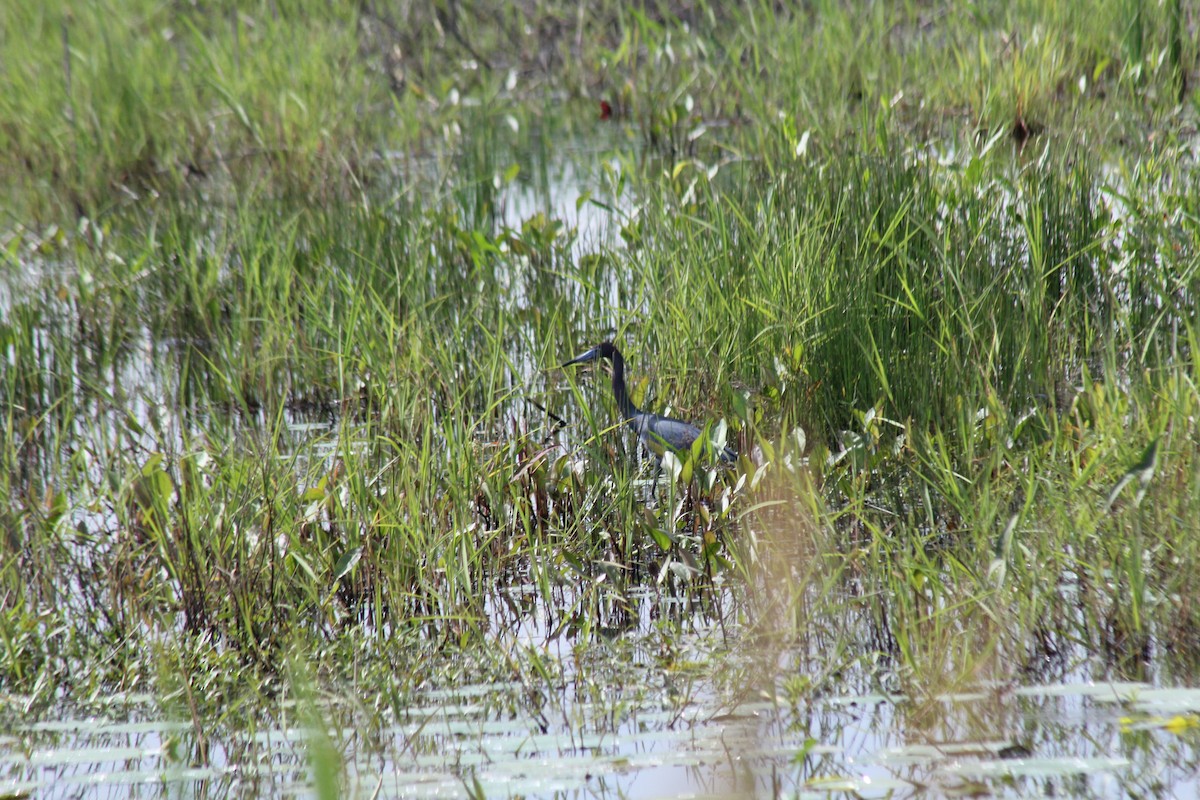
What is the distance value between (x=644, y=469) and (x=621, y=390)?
26cm

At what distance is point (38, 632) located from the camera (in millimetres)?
3123

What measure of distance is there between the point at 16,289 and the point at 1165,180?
476cm

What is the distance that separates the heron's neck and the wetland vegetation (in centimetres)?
10

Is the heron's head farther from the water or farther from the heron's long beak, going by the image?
the water

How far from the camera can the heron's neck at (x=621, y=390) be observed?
3.78 m

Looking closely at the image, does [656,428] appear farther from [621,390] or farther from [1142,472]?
[1142,472]

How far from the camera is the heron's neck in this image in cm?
378

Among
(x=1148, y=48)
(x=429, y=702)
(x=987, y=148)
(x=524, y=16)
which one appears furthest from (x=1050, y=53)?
(x=429, y=702)

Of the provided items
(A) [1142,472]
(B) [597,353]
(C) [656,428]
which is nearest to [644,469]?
(C) [656,428]

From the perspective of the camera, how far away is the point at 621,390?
3832mm

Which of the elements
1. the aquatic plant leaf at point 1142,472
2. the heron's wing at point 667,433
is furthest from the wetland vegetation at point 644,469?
the heron's wing at point 667,433

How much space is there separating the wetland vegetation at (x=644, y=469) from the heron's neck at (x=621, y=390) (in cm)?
10

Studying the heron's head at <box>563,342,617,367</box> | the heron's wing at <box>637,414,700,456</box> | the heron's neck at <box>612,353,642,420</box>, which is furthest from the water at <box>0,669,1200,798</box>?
the heron's head at <box>563,342,617,367</box>

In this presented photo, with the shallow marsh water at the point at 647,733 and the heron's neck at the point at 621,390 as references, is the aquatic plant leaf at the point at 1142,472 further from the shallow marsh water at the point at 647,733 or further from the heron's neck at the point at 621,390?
the heron's neck at the point at 621,390
